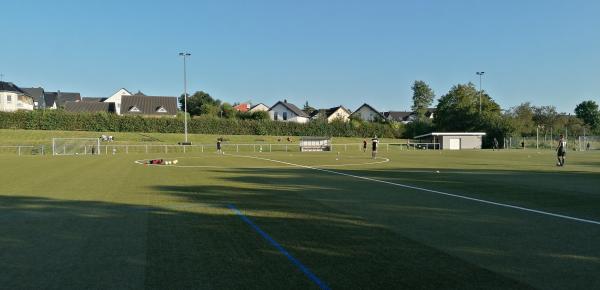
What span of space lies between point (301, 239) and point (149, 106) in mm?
96029

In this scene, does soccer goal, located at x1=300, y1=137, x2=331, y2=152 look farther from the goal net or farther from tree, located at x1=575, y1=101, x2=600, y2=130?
tree, located at x1=575, y1=101, x2=600, y2=130

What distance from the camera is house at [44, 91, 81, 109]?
122169mm

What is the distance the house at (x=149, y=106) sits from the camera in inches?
3794

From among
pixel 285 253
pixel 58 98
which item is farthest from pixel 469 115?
pixel 58 98

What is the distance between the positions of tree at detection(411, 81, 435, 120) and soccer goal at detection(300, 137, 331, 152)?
71.3 metres

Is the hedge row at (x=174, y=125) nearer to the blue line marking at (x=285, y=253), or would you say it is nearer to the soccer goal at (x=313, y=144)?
the soccer goal at (x=313, y=144)

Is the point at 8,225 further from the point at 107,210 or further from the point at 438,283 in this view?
the point at 438,283

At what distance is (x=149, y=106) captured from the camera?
98.1 meters

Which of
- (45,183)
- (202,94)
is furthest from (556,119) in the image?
(45,183)

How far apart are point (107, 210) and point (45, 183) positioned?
8.40m

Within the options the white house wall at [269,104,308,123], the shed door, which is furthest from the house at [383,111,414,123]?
the shed door

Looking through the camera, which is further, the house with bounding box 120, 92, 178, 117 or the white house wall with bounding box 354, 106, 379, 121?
the white house wall with bounding box 354, 106, 379, 121

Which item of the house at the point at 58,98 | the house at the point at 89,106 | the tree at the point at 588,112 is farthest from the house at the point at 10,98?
the tree at the point at 588,112

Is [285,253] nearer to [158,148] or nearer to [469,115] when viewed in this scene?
[158,148]
